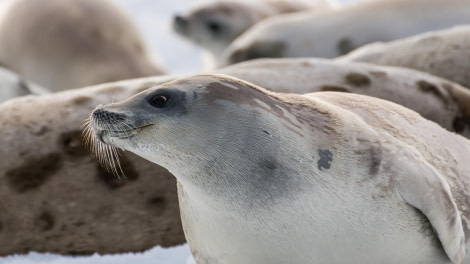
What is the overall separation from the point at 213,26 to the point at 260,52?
4.31 ft

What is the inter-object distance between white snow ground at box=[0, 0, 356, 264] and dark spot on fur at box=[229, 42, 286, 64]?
93 centimetres

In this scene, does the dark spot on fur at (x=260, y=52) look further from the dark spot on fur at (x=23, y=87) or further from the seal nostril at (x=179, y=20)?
the seal nostril at (x=179, y=20)

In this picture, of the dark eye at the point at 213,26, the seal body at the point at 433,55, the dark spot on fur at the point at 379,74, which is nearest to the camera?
the dark spot on fur at the point at 379,74

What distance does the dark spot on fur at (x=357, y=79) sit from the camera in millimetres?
3423

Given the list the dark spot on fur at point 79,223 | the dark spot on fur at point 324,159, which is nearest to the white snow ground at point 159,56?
the dark spot on fur at point 79,223

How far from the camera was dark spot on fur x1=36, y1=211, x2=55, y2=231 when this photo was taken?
305 cm

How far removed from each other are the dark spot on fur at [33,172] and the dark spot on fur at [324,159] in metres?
1.17

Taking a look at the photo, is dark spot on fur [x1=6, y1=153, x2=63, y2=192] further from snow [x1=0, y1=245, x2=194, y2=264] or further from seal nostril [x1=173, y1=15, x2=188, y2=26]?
seal nostril [x1=173, y1=15, x2=188, y2=26]

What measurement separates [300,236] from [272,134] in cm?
25

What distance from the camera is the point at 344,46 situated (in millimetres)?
5297

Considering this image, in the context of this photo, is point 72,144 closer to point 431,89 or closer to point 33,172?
point 33,172

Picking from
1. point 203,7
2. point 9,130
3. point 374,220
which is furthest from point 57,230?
point 203,7

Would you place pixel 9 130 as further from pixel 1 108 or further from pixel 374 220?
pixel 374 220

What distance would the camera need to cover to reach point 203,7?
6812 mm
